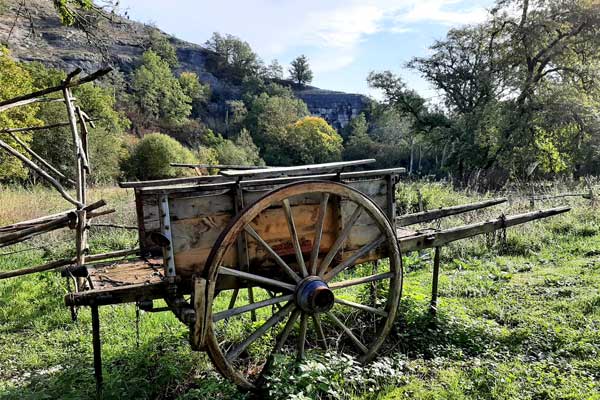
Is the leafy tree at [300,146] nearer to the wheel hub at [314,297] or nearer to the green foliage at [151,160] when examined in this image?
the green foliage at [151,160]

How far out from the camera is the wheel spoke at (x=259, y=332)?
8.45 ft

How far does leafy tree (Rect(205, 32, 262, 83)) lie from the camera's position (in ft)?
262

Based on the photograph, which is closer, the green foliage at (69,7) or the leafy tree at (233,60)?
the green foliage at (69,7)

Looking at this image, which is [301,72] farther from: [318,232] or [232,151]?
[318,232]

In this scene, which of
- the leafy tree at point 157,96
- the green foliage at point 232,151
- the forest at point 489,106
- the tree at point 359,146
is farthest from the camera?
the tree at point 359,146

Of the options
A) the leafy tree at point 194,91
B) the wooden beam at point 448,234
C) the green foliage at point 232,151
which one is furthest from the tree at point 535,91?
the leafy tree at point 194,91

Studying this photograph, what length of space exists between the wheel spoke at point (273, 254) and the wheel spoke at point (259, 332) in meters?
0.20

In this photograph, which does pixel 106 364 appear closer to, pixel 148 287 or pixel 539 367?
pixel 148 287

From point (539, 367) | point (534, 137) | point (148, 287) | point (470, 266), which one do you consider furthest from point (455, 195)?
point (148, 287)

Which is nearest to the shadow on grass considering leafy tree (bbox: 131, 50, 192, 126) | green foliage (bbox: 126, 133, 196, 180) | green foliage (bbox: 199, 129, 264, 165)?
green foliage (bbox: 126, 133, 196, 180)

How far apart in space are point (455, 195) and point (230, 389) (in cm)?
1065

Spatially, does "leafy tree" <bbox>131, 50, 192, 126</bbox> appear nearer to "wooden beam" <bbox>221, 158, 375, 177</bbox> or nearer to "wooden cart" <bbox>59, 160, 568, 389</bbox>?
"wooden beam" <bbox>221, 158, 375, 177</bbox>

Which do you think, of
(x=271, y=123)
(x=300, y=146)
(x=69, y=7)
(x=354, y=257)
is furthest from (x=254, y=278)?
(x=271, y=123)

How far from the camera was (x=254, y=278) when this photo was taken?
2600 millimetres
